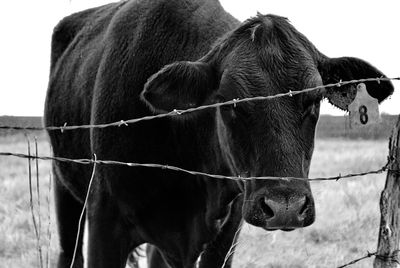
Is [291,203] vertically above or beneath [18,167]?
above

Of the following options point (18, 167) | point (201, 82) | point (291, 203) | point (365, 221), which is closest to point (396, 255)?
point (291, 203)

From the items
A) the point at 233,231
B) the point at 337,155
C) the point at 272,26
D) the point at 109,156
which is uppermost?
the point at 272,26

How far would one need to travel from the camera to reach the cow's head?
3.28m

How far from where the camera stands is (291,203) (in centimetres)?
318

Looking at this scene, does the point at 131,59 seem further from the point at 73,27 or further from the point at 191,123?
the point at 73,27

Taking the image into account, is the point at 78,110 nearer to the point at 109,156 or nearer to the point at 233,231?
the point at 109,156

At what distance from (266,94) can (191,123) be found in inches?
35.6

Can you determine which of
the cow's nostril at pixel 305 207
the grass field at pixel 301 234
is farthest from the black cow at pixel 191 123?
the grass field at pixel 301 234

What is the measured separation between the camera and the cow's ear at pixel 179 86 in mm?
3814

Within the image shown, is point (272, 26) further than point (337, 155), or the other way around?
point (337, 155)

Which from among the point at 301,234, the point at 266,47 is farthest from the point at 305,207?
the point at 301,234

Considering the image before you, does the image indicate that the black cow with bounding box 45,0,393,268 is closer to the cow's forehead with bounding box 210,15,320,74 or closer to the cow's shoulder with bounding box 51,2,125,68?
the cow's forehead with bounding box 210,15,320,74

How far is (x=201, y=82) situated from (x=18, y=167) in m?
12.9

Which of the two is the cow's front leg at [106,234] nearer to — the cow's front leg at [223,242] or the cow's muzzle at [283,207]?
the cow's front leg at [223,242]
